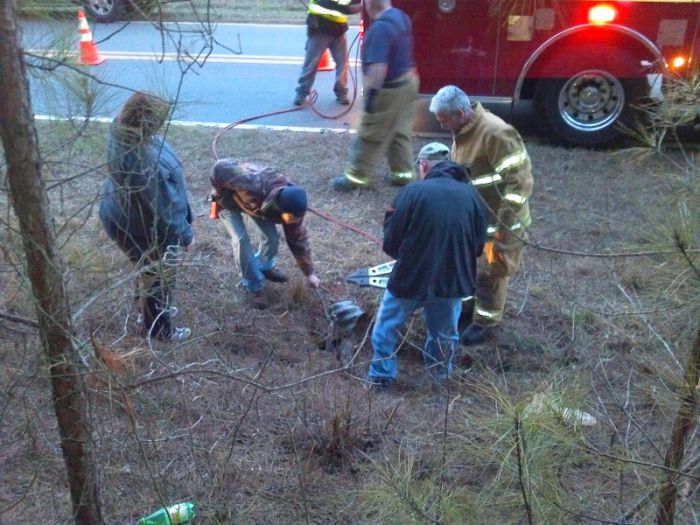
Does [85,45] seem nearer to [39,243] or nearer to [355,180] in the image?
[39,243]

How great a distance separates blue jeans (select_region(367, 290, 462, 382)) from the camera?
445 cm

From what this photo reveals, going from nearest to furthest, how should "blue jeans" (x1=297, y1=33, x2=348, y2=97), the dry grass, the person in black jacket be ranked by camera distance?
the dry grass, the person in black jacket, "blue jeans" (x1=297, y1=33, x2=348, y2=97)

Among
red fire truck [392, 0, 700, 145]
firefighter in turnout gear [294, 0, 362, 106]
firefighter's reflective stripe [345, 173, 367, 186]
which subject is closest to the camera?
firefighter's reflective stripe [345, 173, 367, 186]

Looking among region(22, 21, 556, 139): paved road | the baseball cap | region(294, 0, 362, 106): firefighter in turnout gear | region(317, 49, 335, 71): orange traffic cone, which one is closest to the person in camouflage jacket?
region(22, 21, 556, 139): paved road

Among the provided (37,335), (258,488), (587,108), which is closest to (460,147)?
(258,488)

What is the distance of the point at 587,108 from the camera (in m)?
7.70

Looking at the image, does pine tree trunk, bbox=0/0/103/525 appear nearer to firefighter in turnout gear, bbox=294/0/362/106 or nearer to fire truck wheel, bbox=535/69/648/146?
fire truck wheel, bbox=535/69/648/146

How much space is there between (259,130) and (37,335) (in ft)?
20.4

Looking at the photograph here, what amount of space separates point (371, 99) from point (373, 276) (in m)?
1.88

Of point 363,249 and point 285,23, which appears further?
point 285,23

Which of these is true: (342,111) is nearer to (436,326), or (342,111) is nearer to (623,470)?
(436,326)

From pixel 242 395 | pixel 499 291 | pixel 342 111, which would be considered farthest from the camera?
pixel 342 111

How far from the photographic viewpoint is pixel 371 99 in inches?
263

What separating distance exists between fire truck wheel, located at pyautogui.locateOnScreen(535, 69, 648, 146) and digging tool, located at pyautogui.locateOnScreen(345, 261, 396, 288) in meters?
3.07
